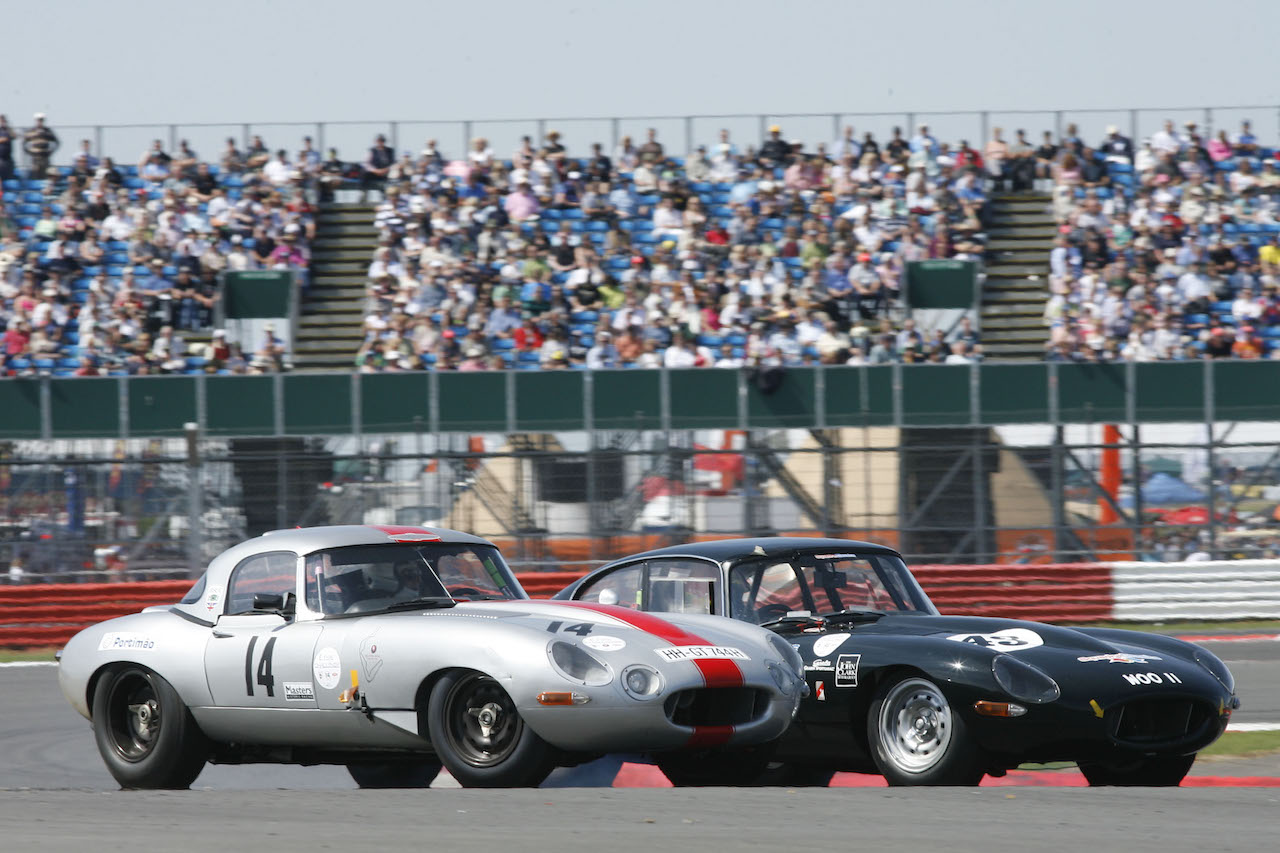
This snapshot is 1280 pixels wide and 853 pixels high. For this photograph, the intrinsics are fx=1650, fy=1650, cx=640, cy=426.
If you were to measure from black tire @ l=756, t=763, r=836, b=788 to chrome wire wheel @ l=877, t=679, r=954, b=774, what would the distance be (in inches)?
26.8

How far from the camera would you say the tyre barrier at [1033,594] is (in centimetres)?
1521

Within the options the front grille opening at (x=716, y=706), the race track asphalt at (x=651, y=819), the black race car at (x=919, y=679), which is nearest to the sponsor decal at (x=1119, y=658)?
the black race car at (x=919, y=679)

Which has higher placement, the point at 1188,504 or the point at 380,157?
the point at 380,157

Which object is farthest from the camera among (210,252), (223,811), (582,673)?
(210,252)

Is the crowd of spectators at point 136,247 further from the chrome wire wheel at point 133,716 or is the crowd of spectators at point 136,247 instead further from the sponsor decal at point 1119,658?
the sponsor decal at point 1119,658

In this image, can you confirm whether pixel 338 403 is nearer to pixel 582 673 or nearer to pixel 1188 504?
pixel 1188 504

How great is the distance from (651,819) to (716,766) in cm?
197

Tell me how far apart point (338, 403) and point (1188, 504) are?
360 inches

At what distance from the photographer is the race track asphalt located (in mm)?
5047

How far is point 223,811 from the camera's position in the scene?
5812 mm

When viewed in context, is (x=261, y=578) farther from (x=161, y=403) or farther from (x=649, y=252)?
(x=649, y=252)

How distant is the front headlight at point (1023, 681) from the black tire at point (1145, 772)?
22.7 inches

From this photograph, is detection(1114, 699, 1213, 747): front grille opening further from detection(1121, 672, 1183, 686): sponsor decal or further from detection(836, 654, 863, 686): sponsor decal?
detection(836, 654, 863, 686): sponsor decal

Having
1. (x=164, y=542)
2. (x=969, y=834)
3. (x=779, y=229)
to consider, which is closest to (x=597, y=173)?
(x=779, y=229)
